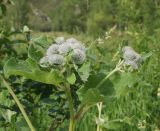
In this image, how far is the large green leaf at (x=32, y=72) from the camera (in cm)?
150

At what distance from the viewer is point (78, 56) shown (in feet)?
4.93

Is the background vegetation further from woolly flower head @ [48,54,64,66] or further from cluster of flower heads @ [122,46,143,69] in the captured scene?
woolly flower head @ [48,54,64,66]

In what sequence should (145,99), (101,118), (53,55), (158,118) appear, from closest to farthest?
(53,55) < (101,118) < (158,118) < (145,99)

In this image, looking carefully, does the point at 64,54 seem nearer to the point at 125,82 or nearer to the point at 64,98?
the point at 125,82

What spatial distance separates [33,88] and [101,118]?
1205 millimetres

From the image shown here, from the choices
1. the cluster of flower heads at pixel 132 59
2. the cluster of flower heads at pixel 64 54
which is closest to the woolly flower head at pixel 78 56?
the cluster of flower heads at pixel 64 54

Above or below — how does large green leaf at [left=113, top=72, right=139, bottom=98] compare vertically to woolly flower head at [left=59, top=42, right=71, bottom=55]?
below

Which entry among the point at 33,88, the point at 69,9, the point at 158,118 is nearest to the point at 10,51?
the point at 33,88

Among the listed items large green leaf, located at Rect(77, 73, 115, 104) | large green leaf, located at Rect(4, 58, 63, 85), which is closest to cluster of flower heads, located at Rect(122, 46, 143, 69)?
large green leaf, located at Rect(77, 73, 115, 104)

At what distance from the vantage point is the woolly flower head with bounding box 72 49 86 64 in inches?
59.1

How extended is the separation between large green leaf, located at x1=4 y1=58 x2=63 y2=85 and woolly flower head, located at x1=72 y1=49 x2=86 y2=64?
0.07m

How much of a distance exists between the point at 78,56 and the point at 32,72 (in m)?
0.14

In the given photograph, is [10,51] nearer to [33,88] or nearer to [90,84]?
[33,88]

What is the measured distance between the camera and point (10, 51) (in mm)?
3137
